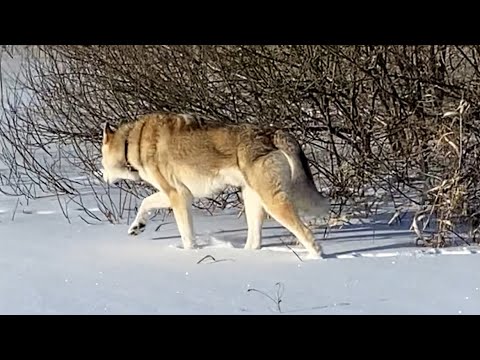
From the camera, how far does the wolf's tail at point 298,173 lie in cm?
643

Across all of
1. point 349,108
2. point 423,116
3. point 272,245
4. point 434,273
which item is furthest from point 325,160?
point 434,273

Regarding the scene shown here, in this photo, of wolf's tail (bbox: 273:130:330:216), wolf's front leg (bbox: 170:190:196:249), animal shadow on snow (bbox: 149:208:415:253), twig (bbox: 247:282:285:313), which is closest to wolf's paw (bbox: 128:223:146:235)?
animal shadow on snow (bbox: 149:208:415:253)

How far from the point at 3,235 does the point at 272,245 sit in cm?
246

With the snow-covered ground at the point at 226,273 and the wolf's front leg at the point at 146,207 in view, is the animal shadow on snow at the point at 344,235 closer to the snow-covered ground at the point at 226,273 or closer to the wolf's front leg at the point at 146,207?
the snow-covered ground at the point at 226,273

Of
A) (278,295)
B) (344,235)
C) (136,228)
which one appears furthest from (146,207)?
(278,295)

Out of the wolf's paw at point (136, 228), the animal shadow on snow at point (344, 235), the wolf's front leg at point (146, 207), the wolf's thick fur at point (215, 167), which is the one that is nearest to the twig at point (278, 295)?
the wolf's thick fur at point (215, 167)

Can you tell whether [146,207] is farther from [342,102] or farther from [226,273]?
[342,102]

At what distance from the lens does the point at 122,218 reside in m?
8.26

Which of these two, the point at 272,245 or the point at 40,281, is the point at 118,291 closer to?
the point at 40,281

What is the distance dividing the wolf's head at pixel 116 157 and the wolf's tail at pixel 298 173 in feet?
4.99

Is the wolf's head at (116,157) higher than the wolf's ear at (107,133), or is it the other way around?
the wolf's ear at (107,133)

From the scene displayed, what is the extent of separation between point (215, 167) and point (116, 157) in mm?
1149

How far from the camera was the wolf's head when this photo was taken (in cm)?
731

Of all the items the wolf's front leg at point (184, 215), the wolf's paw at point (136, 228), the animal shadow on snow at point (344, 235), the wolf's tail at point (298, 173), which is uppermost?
the wolf's tail at point (298, 173)
